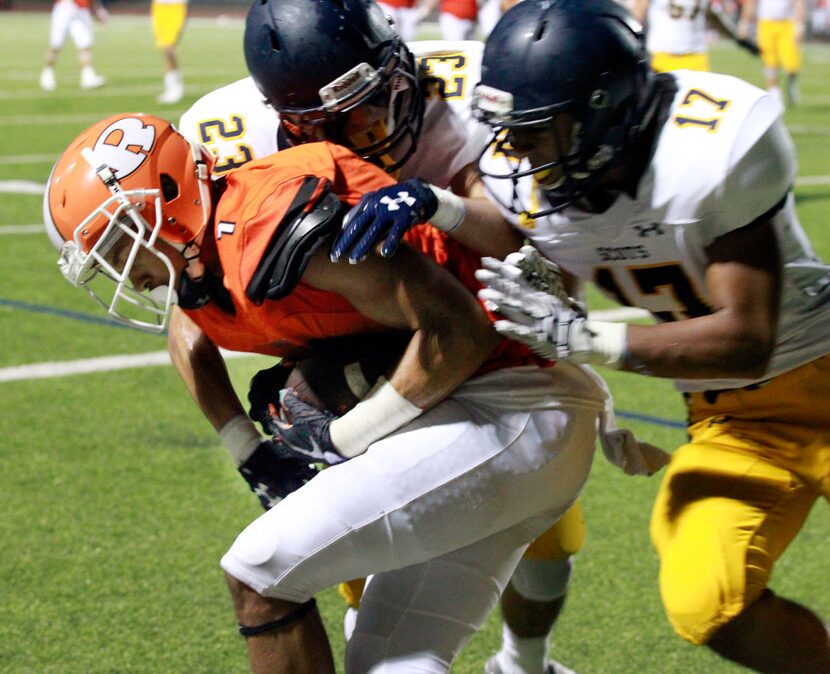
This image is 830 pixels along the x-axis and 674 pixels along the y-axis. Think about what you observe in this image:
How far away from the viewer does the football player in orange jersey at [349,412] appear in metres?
2.14

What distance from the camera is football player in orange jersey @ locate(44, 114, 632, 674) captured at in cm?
214

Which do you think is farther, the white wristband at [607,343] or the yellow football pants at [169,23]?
the yellow football pants at [169,23]

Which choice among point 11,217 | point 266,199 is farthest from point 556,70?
point 11,217

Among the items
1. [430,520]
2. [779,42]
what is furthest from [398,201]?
[779,42]

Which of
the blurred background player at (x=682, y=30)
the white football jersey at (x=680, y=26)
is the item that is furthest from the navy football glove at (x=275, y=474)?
the white football jersey at (x=680, y=26)

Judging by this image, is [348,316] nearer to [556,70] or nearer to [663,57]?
[556,70]

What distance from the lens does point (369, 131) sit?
2699 millimetres

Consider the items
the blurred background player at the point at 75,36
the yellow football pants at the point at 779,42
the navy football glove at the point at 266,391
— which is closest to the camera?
the navy football glove at the point at 266,391

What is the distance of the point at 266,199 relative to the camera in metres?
2.15

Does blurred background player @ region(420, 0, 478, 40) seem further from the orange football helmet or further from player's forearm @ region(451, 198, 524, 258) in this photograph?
the orange football helmet

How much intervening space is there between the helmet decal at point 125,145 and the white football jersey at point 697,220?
0.70m

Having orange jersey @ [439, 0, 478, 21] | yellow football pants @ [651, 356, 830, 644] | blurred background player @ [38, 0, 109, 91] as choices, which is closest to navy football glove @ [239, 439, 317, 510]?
yellow football pants @ [651, 356, 830, 644]

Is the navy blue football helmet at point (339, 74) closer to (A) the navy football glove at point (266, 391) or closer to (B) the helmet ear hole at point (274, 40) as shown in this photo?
(B) the helmet ear hole at point (274, 40)

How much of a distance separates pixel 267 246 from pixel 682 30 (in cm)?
634
